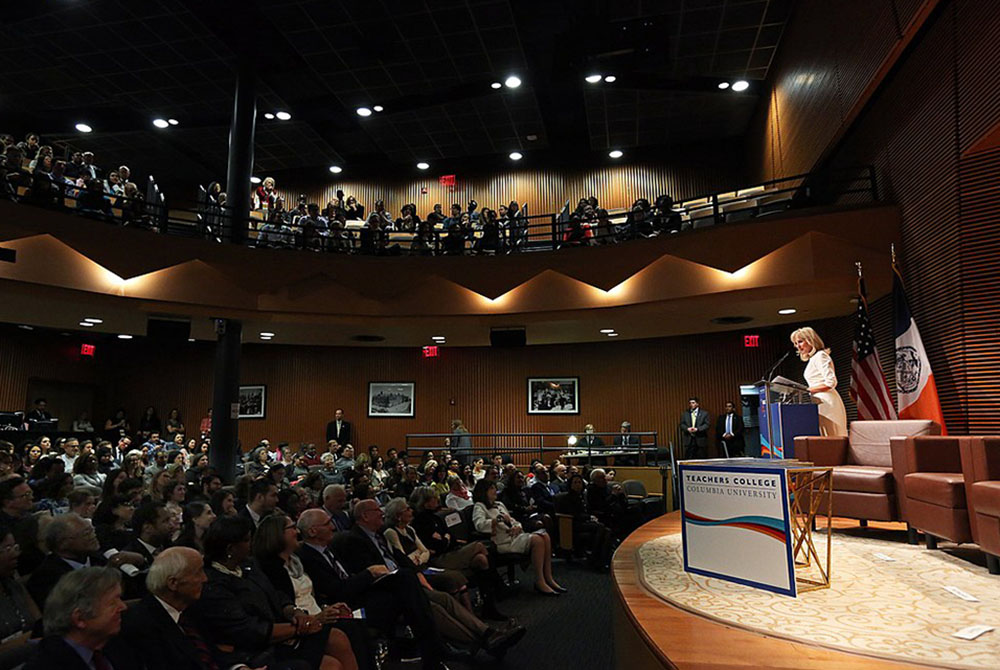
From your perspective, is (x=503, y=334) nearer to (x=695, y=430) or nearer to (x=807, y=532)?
(x=695, y=430)

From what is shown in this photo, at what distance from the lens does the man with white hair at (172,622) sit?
2316 mm

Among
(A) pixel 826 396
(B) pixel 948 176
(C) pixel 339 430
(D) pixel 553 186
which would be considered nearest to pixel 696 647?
(A) pixel 826 396

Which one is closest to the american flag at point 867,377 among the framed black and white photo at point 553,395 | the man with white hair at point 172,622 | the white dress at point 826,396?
the white dress at point 826,396

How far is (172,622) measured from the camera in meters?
2.41

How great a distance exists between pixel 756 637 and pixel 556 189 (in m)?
12.7

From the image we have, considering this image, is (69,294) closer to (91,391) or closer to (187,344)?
(187,344)

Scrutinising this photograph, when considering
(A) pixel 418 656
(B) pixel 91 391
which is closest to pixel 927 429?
(A) pixel 418 656

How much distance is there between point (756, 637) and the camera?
226 centimetres

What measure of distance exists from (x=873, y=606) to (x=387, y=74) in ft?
34.5

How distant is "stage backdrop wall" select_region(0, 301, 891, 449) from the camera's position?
13.0 m

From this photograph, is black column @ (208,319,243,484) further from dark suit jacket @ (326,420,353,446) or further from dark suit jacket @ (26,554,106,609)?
dark suit jacket @ (26,554,106,609)

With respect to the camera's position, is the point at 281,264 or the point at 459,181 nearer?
the point at 281,264

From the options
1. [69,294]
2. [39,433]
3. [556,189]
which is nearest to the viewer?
[69,294]

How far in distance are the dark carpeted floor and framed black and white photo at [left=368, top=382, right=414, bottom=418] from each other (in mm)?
8068
